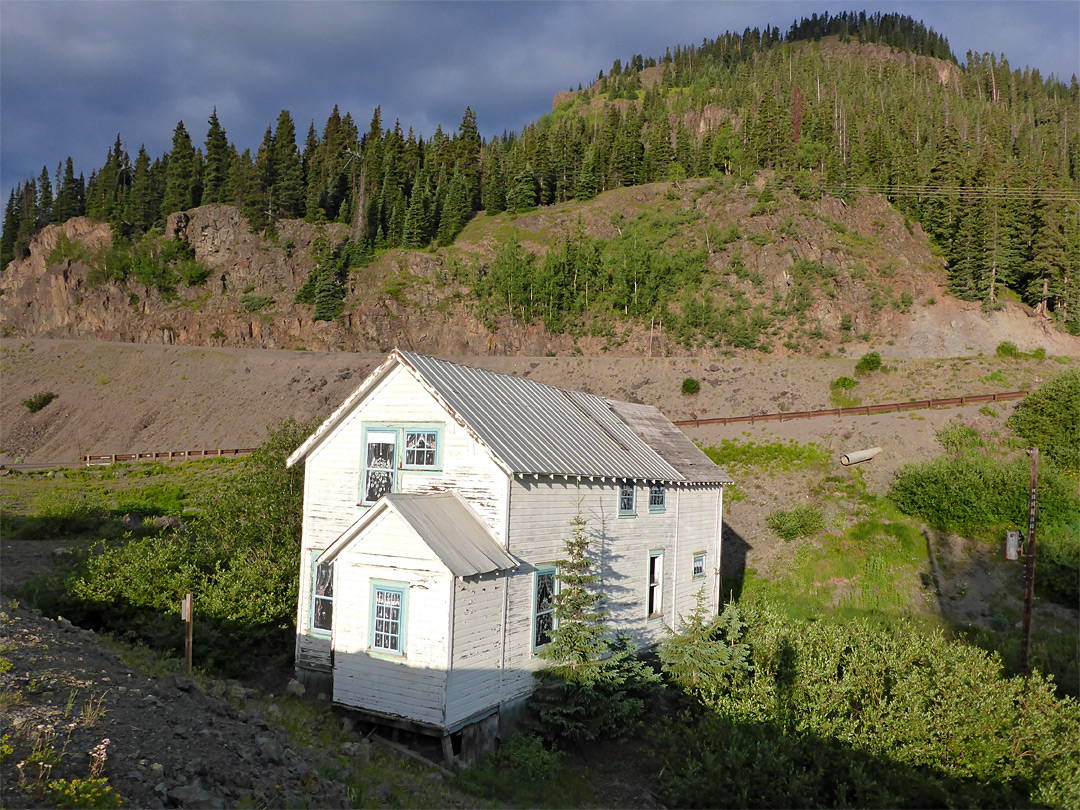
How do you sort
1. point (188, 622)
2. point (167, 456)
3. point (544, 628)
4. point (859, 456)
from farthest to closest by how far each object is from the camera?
point (167, 456) → point (859, 456) → point (544, 628) → point (188, 622)

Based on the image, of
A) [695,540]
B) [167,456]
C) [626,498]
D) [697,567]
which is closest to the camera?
[626,498]

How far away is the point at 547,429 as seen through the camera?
18484mm

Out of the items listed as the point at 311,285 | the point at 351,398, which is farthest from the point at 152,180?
the point at 351,398

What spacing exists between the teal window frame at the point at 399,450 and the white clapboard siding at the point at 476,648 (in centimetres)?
310

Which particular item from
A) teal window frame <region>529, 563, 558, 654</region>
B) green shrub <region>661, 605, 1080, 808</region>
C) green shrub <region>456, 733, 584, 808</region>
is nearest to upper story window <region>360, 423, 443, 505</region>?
teal window frame <region>529, 563, 558, 654</region>

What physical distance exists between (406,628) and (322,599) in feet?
13.2

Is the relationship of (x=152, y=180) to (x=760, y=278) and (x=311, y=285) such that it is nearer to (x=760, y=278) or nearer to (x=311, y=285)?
(x=311, y=285)

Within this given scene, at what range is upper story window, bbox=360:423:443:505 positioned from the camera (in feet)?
53.2

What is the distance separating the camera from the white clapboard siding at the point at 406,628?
13828 mm

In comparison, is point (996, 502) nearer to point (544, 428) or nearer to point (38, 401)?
point (544, 428)

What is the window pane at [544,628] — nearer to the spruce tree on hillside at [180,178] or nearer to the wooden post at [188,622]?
the wooden post at [188,622]

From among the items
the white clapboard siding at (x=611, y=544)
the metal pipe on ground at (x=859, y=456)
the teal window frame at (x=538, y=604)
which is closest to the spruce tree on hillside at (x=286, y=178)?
the metal pipe on ground at (x=859, y=456)

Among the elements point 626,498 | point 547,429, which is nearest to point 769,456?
Answer: point 626,498

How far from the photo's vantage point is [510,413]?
17.9 meters
